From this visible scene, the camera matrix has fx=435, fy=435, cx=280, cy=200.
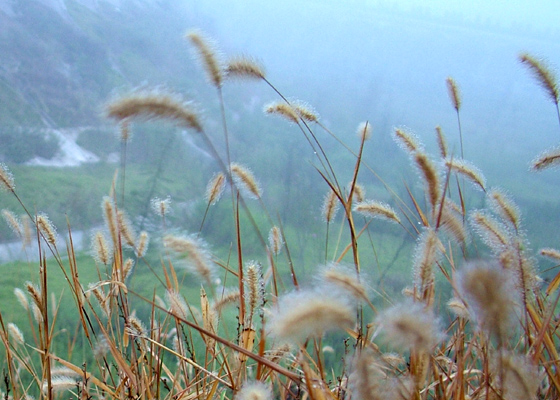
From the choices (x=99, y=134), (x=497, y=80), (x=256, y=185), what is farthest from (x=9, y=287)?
(x=497, y=80)

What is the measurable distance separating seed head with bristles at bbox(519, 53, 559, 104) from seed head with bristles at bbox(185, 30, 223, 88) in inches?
23.0

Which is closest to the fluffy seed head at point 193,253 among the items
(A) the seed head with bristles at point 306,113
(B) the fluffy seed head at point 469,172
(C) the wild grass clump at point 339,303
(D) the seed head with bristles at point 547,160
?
(C) the wild grass clump at point 339,303

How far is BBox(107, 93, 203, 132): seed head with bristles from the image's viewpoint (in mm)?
547

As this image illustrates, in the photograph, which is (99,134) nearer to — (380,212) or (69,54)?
(69,54)

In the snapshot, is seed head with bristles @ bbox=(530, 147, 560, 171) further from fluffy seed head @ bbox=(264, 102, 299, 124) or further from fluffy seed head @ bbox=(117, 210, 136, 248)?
fluffy seed head @ bbox=(117, 210, 136, 248)

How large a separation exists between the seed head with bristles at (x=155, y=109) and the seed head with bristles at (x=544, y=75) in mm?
646

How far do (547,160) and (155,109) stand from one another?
703 mm

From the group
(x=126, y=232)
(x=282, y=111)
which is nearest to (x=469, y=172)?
(x=282, y=111)

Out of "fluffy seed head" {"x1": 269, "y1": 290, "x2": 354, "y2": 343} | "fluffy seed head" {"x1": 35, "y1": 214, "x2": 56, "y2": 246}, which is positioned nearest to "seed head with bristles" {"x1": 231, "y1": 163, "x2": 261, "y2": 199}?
"fluffy seed head" {"x1": 35, "y1": 214, "x2": 56, "y2": 246}

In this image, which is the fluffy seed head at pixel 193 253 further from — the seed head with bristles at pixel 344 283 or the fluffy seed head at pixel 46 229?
the fluffy seed head at pixel 46 229

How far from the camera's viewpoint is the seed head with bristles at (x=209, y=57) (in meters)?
0.69

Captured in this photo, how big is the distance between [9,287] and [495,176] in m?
1.79

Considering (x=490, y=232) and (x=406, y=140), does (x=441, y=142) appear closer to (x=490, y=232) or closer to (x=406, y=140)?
(x=406, y=140)

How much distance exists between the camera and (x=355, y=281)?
463 millimetres
